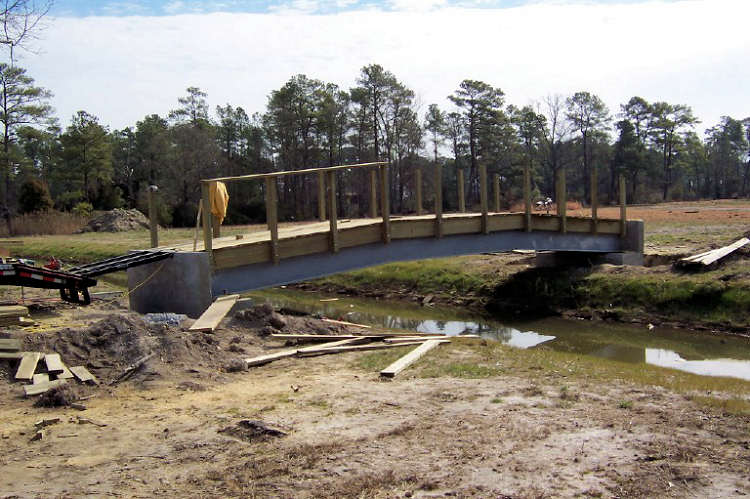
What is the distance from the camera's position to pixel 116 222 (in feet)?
139

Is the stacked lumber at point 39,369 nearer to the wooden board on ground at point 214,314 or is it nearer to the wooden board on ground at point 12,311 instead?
the wooden board on ground at point 214,314

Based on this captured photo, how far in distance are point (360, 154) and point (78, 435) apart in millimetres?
49692

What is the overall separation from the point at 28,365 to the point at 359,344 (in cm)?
490

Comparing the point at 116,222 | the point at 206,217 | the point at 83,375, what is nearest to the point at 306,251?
the point at 206,217

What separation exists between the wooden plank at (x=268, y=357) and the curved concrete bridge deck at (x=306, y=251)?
1.75 m

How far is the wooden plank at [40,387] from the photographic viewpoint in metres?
7.21

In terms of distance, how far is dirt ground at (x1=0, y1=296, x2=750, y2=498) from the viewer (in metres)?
5.11

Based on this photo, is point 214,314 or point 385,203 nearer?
point 214,314

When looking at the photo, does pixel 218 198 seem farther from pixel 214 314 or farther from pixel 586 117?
pixel 586 117

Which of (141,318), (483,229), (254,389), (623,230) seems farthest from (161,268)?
(623,230)

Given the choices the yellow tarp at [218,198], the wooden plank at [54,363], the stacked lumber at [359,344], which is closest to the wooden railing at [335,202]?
the yellow tarp at [218,198]

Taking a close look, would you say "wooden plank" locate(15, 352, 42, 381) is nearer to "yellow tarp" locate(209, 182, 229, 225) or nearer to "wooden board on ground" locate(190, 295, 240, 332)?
"wooden board on ground" locate(190, 295, 240, 332)

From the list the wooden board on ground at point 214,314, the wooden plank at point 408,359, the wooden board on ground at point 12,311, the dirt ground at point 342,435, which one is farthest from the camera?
the wooden board on ground at point 12,311

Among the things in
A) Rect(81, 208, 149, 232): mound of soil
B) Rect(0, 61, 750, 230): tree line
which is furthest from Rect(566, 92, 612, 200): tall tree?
Rect(81, 208, 149, 232): mound of soil
